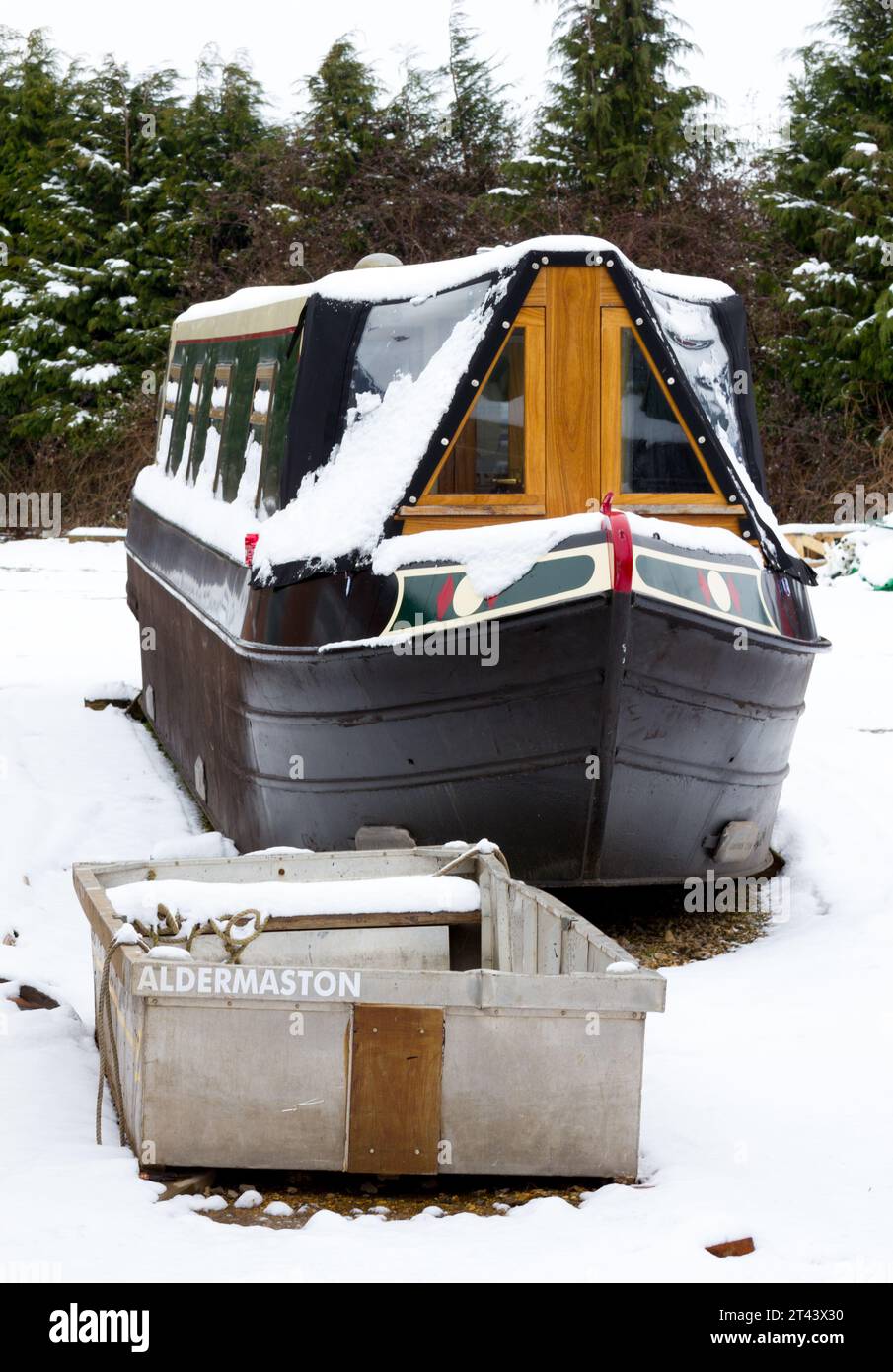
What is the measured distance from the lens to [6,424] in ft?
86.1

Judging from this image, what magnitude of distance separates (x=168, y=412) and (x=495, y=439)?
4.60 meters

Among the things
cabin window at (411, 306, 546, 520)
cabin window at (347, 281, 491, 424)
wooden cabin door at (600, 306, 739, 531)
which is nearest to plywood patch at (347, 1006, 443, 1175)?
cabin window at (411, 306, 546, 520)

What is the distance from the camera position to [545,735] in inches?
249

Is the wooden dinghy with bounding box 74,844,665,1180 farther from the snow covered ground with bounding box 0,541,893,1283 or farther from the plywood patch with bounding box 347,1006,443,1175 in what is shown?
the snow covered ground with bounding box 0,541,893,1283

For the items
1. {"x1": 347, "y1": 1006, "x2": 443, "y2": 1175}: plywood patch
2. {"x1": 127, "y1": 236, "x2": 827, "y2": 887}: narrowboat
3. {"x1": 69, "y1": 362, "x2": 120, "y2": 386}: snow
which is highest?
{"x1": 69, "y1": 362, "x2": 120, "y2": 386}: snow

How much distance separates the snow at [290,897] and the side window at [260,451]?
2449 mm

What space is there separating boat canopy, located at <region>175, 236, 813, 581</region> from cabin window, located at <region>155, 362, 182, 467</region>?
3437 millimetres

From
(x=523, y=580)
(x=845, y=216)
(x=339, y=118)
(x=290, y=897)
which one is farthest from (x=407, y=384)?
(x=339, y=118)

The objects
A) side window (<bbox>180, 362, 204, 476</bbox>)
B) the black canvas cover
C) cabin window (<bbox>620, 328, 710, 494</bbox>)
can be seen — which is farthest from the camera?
side window (<bbox>180, 362, 204, 476</bbox>)

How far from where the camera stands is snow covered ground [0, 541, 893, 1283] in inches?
→ 138

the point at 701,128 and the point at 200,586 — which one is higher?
the point at 701,128
